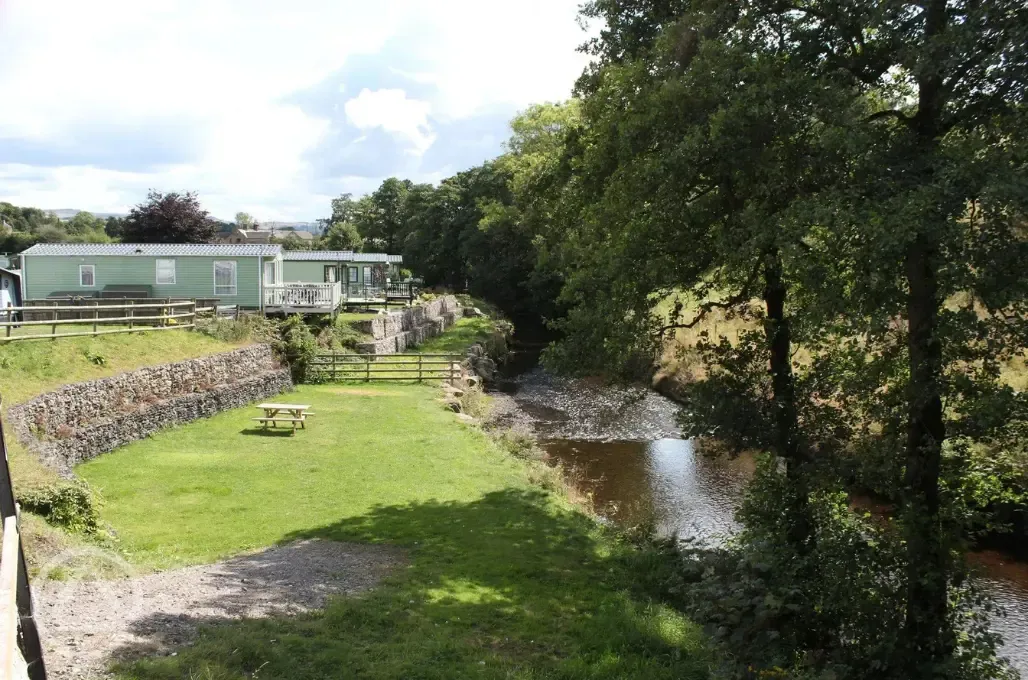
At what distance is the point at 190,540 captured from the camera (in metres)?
12.3

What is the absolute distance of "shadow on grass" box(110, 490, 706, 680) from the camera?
8.02 metres

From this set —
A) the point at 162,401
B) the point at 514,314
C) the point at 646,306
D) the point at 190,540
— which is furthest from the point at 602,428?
the point at 514,314

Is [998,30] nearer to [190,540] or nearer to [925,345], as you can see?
[925,345]

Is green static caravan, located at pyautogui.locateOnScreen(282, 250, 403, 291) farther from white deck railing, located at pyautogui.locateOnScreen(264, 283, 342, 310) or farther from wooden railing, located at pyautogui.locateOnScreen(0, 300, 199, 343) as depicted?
wooden railing, located at pyautogui.locateOnScreen(0, 300, 199, 343)

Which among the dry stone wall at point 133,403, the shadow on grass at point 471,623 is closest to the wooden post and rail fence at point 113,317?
the dry stone wall at point 133,403

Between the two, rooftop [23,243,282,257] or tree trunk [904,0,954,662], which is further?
rooftop [23,243,282,257]

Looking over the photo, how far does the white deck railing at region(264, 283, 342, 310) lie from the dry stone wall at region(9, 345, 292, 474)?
24.4 ft

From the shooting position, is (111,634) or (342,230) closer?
(111,634)

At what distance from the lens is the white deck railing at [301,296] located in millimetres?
34406

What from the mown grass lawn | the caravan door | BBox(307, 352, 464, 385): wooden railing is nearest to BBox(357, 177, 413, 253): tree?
the caravan door

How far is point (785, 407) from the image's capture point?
12.0m

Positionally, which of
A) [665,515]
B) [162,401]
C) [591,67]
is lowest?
[665,515]

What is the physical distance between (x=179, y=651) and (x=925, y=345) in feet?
31.8

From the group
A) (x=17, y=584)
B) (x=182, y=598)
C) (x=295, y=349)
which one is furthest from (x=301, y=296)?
(x=17, y=584)
